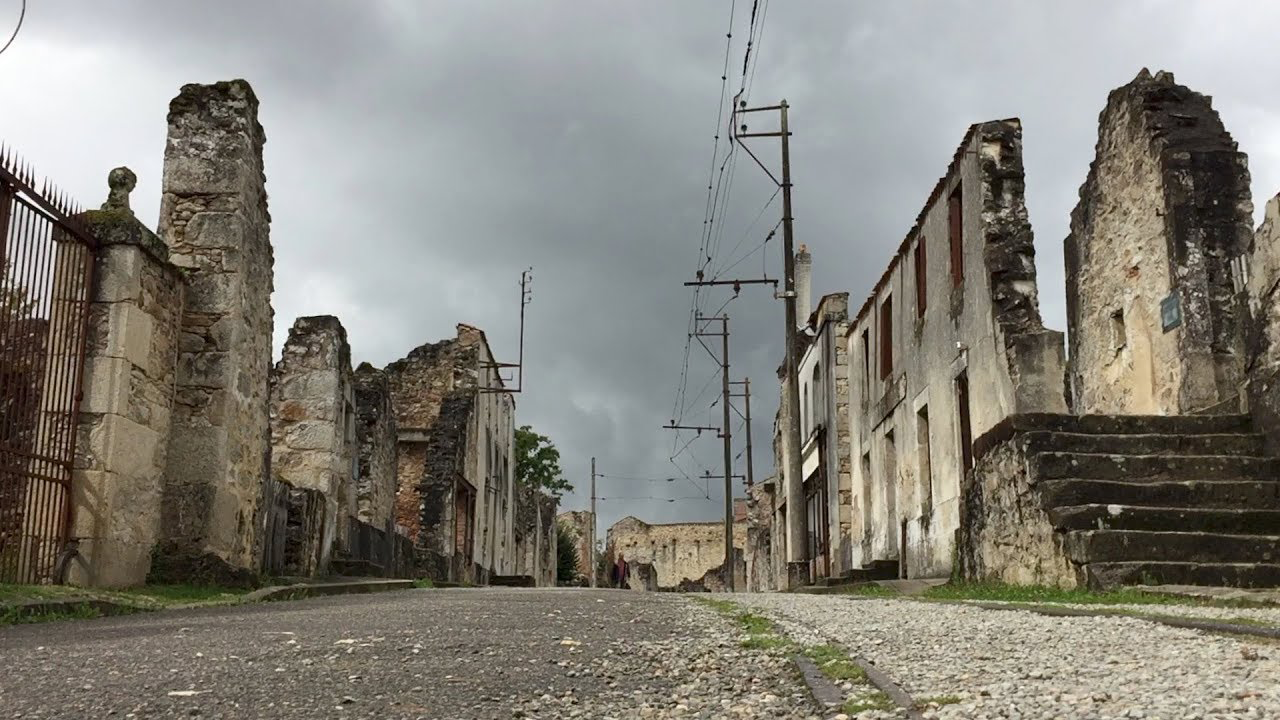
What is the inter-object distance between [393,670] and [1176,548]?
6688mm

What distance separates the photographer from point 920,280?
18703mm

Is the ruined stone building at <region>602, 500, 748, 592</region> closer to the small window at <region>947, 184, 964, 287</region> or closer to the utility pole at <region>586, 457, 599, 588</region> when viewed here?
the utility pole at <region>586, 457, 599, 588</region>

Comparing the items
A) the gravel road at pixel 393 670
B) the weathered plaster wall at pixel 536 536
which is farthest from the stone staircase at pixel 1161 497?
the weathered plaster wall at pixel 536 536

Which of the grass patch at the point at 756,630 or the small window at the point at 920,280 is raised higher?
the small window at the point at 920,280

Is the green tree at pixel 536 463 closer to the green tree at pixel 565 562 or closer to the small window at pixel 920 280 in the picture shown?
the green tree at pixel 565 562

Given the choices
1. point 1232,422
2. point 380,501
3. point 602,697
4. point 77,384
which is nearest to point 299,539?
point 77,384

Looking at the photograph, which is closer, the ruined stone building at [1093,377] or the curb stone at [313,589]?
the ruined stone building at [1093,377]

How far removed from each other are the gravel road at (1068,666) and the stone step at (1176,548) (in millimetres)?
2765

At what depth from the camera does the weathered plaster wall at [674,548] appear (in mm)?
74750

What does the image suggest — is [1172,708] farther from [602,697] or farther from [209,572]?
[209,572]

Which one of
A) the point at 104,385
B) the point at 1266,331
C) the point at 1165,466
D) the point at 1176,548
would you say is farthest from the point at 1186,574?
the point at 104,385

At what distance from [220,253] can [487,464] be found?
2263cm

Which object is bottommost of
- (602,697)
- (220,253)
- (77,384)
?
(602,697)

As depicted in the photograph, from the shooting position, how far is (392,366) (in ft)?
104
